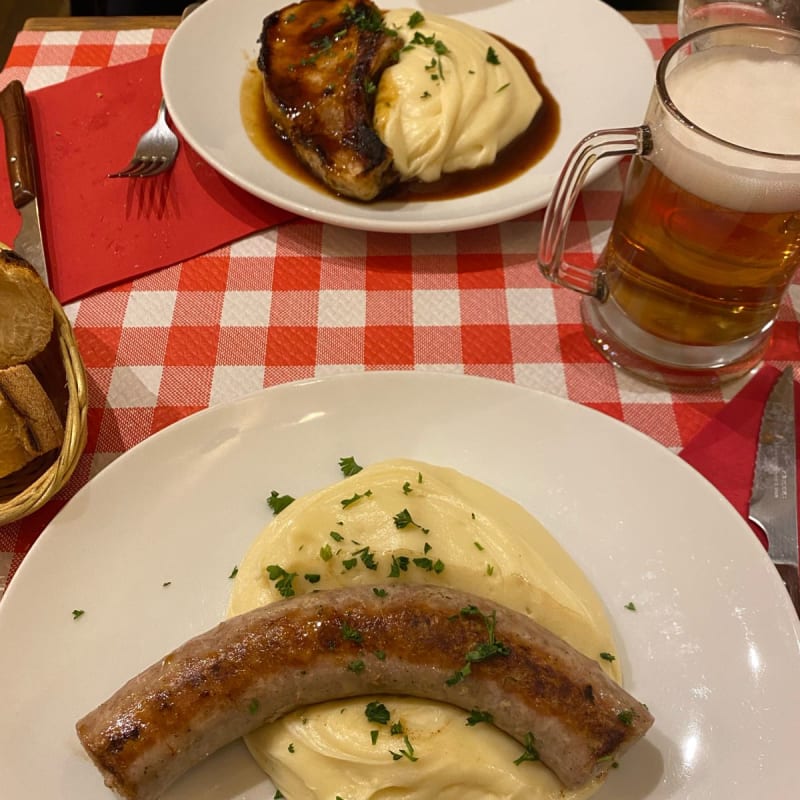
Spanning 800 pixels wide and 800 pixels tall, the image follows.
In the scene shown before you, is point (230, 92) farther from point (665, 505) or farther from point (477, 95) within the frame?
point (665, 505)

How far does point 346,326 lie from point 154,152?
1.08 metres

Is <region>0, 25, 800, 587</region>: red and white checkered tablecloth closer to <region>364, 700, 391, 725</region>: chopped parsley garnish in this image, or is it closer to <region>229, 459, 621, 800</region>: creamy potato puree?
<region>229, 459, 621, 800</region>: creamy potato puree

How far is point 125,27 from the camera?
126 inches

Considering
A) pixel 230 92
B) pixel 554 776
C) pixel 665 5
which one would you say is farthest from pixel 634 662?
pixel 665 5

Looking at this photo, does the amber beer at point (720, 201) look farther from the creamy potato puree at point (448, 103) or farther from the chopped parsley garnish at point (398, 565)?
the chopped parsley garnish at point (398, 565)

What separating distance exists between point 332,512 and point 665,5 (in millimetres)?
3989

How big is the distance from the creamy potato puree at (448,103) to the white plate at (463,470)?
1011mm

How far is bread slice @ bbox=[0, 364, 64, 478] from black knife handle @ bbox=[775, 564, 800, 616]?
1.76m

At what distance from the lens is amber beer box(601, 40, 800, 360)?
1.67 meters

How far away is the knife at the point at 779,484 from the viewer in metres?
1.72

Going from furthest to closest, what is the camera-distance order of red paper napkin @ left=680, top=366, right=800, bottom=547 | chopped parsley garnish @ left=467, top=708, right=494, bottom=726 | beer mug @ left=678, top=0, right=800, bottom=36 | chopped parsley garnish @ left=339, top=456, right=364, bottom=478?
beer mug @ left=678, top=0, right=800, bottom=36
red paper napkin @ left=680, top=366, right=800, bottom=547
chopped parsley garnish @ left=339, top=456, right=364, bottom=478
chopped parsley garnish @ left=467, top=708, right=494, bottom=726

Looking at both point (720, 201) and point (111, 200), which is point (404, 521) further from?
point (111, 200)

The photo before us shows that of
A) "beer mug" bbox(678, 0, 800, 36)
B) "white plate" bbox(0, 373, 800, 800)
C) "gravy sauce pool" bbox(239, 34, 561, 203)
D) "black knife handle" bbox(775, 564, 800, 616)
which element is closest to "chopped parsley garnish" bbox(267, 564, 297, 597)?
"white plate" bbox(0, 373, 800, 800)

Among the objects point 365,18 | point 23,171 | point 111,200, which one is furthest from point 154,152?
point 365,18
